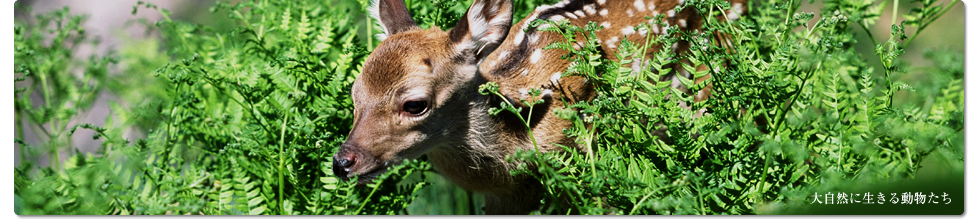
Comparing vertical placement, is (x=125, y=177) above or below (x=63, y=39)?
below

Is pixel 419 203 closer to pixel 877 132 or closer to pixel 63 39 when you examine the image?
pixel 63 39

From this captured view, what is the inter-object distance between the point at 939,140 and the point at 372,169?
1.82m

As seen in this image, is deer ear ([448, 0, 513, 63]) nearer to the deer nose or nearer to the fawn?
the fawn

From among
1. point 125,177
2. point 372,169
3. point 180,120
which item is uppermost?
point 180,120

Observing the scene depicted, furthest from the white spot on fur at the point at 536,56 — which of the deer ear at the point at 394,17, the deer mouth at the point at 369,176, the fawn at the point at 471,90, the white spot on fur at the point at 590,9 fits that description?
the deer mouth at the point at 369,176

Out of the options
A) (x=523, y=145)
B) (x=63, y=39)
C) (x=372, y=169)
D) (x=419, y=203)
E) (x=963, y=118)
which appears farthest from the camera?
(x=419, y=203)

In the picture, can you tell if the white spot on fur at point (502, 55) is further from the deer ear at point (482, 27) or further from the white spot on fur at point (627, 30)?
the white spot on fur at point (627, 30)

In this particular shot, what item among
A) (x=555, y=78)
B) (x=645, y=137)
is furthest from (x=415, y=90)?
(x=645, y=137)

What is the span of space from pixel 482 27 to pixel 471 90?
10.2 inches

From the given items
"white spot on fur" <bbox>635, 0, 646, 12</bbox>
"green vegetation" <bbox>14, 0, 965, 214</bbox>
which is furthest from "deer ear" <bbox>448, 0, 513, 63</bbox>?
"white spot on fur" <bbox>635, 0, 646, 12</bbox>

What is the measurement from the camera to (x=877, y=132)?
211 centimetres

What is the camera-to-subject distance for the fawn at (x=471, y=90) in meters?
2.55

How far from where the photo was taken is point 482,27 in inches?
105
